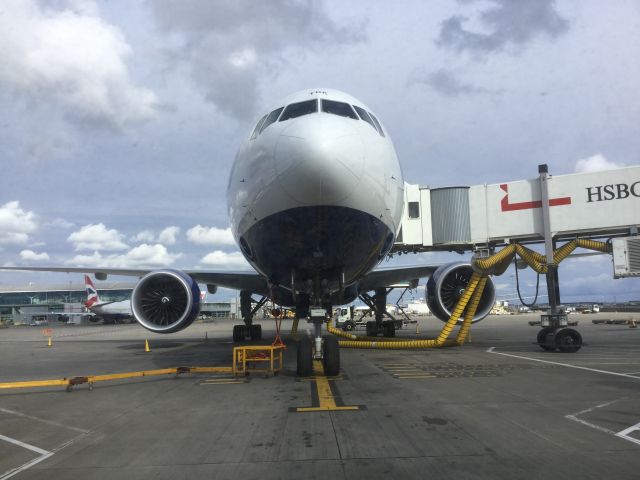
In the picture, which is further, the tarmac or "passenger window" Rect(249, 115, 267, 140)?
"passenger window" Rect(249, 115, 267, 140)

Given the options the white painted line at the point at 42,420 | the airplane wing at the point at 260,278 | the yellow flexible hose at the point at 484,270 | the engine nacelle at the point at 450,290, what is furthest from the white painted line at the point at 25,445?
the engine nacelle at the point at 450,290

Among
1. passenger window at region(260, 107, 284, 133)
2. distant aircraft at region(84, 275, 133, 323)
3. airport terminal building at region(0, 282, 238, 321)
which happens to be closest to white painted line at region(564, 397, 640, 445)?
passenger window at region(260, 107, 284, 133)

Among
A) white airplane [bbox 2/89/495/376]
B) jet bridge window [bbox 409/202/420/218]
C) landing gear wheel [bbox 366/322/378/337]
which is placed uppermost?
jet bridge window [bbox 409/202/420/218]

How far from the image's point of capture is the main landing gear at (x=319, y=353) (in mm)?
8641

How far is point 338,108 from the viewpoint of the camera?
7.75m

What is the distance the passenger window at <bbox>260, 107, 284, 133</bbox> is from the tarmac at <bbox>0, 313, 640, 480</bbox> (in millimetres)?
4503

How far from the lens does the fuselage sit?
6.86 metres

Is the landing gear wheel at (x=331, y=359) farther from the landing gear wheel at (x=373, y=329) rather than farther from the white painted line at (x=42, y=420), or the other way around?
the landing gear wheel at (x=373, y=329)

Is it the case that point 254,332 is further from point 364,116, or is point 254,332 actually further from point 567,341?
point 364,116

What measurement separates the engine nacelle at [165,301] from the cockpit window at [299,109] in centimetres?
649

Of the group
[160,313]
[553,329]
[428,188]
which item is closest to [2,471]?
[160,313]

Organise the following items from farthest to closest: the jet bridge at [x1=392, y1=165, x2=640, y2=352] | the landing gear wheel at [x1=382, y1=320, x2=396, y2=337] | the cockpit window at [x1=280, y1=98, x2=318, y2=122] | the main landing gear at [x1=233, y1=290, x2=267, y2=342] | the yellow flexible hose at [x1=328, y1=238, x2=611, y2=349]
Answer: the landing gear wheel at [x1=382, y1=320, x2=396, y2=337]
the main landing gear at [x1=233, y1=290, x2=267, y2=342]
the yellow flexible hose at [x1=328, y1=238, x2=611, y2=349]
the jet bridge at [x1=392, y1=165, x2=640, y2=352]
the cockpit window at [x1=280, y1=98, x2=318, y2=122]

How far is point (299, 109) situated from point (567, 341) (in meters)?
10.5

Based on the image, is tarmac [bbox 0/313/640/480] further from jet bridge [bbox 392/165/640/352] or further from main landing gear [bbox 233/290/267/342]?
main landing gear [bbox 233/290/267/342]
